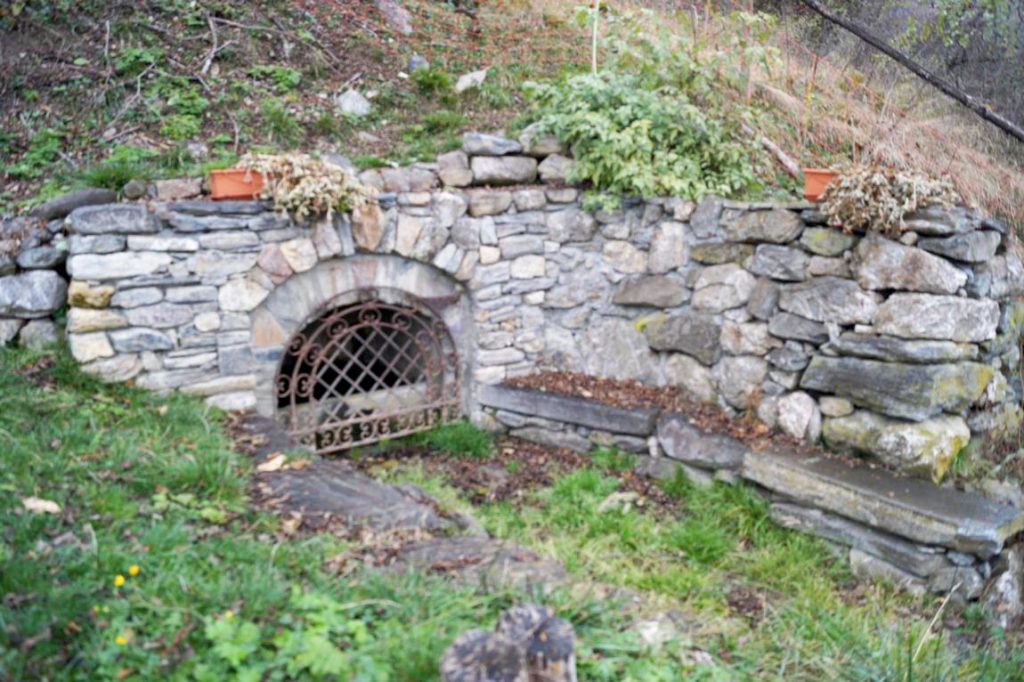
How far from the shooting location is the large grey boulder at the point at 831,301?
4203 millimetres

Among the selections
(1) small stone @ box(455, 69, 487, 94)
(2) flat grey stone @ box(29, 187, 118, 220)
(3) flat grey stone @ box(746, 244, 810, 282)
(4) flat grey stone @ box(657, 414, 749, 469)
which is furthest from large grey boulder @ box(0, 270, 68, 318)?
(3) flat grey stone @ box(746, 244, 810, 282)

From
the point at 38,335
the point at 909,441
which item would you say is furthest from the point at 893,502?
the point at 38,335

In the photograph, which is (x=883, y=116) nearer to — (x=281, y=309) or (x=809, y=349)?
(x=809, y=349)

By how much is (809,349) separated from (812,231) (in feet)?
2.13

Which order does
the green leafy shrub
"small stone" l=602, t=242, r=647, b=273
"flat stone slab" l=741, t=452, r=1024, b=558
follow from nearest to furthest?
1. "flat stone slab" l=741, t=452, r=1024, b=558
2. the green leafy shrub
3. "small stone" l=602, t=242, r=647, b=273

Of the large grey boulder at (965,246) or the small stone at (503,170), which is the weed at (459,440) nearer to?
the small stone at (503,170)

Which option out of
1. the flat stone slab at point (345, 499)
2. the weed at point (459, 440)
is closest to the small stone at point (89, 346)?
the flat stone slab at point (345, 499)

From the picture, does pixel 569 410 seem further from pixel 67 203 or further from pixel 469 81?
pixel 67 203

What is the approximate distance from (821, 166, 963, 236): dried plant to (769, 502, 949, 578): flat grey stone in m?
1.48

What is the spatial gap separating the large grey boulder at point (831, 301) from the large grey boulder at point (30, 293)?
3977mm

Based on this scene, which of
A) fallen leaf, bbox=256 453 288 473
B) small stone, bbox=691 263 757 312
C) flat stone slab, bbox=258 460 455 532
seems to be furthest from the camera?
small stone, bbox=691 263 757 312

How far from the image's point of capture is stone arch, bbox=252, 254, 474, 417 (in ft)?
15.1

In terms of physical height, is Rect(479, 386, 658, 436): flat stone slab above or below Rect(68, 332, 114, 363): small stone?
below

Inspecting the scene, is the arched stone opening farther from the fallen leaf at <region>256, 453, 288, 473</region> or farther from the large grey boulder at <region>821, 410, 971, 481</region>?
the large grey boulder at <region>821, 410, 971, 481</region>
